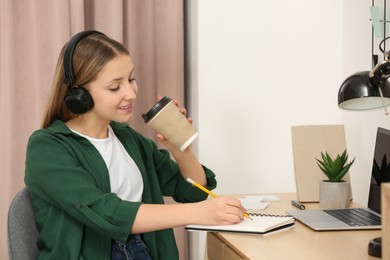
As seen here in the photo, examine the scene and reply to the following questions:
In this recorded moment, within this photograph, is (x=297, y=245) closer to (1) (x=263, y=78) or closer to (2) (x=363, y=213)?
(2) (x=363, y=213)

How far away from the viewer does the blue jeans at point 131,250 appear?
161cm

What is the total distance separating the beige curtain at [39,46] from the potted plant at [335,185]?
77 cm

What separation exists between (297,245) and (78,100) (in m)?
0.64

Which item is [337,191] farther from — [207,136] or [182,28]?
[182,28]

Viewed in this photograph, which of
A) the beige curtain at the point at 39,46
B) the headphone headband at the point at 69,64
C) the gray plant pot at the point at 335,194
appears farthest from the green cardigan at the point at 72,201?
the beige curtain at the point at 39,46

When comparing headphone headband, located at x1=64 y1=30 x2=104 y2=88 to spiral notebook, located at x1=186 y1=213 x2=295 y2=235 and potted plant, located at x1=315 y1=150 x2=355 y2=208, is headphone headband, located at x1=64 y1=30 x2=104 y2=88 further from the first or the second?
potted plant, located at x1=315 y1=150 x2=355 y2=208

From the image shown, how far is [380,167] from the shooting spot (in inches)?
72.7

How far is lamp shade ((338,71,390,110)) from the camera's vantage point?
168 cm

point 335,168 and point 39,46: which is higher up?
point 39,46

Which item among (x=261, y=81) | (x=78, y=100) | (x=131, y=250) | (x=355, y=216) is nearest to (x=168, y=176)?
(x=131, y=250)

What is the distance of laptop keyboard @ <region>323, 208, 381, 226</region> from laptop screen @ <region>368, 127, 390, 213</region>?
39mm

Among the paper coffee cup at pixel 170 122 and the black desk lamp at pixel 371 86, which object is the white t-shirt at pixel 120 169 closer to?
the paper coffee cup at pixel 170 122

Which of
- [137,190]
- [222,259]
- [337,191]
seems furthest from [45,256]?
[337,191]

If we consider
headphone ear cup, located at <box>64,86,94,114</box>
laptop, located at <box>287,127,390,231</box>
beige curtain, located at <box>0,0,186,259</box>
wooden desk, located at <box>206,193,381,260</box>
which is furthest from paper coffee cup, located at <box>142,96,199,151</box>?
beige curtain, located at <box>0,0,186,259</box>
